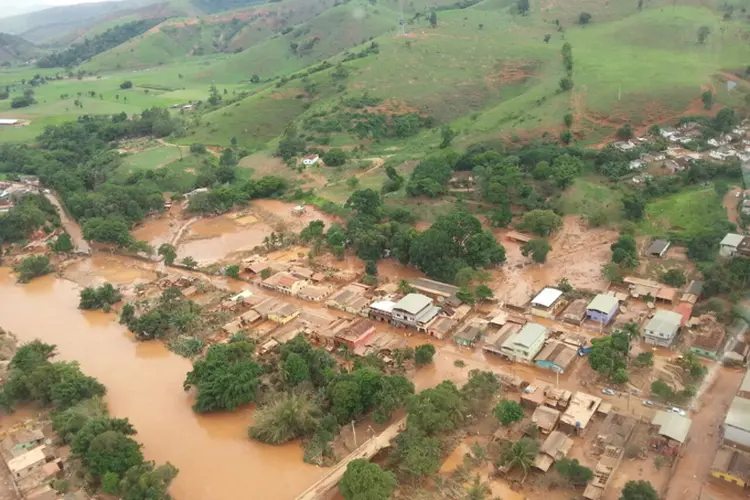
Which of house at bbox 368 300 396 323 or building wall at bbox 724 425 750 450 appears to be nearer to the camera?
building wall at bbox 724 425 750 450

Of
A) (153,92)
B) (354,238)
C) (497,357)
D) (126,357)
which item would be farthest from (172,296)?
(153,92)

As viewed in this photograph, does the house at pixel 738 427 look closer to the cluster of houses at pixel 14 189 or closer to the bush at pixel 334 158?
the bush at pixel 334 158


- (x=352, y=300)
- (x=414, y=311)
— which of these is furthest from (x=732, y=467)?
(x=352, y=300)

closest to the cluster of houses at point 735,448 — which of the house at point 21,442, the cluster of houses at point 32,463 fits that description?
the cluster of houses at point 32,463

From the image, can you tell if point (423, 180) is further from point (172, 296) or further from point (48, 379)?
point (48, 379)

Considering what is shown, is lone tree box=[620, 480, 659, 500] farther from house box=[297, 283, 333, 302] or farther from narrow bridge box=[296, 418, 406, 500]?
house box=[297, 283, 333, 302]

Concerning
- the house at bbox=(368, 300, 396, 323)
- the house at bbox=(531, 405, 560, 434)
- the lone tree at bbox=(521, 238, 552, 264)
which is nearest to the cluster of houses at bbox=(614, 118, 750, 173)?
the lone tree at bbox=(521, 238, 552, 264)
